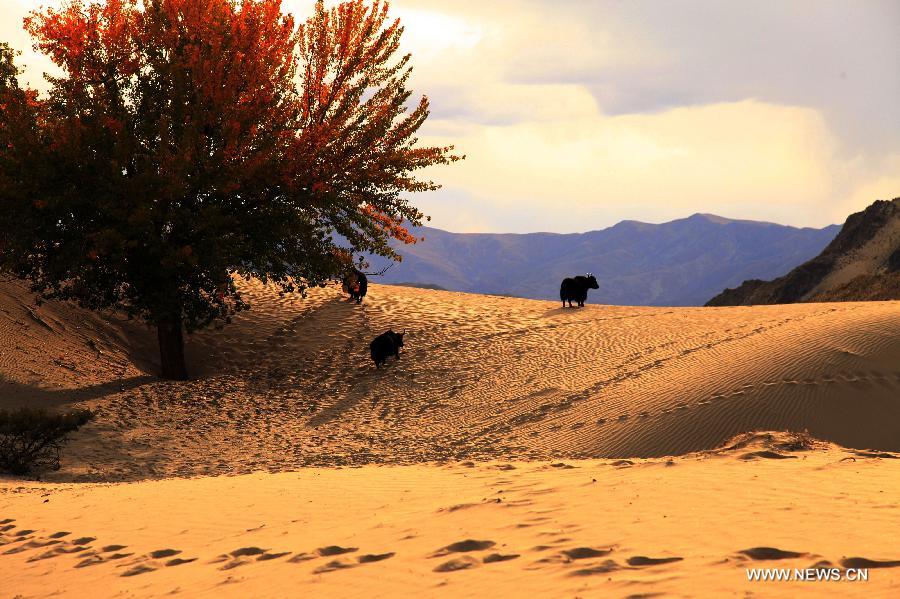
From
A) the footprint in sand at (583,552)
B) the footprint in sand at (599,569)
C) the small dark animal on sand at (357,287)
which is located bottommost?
the footprint in sand at (583,552)

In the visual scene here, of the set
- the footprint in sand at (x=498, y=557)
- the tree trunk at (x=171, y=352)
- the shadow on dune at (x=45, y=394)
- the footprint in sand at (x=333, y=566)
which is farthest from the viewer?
the tree trunk at (x=171, y=352)

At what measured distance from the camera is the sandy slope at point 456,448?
7.23m

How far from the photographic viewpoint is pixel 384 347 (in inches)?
884

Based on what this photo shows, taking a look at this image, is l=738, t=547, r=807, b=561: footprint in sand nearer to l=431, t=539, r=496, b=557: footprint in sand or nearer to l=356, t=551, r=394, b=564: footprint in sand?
l=431, t=539, r=496, b=557: footprint in sand

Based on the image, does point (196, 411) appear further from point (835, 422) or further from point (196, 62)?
point (835, 422)

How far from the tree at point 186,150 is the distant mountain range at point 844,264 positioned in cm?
5242

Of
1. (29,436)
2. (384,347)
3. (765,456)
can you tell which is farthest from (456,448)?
(29,436)

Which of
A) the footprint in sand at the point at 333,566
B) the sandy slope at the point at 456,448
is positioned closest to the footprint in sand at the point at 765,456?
the sandy slope at the point at 456,448

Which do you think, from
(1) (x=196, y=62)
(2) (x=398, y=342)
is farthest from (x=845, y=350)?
(1) (x=196, y=62)

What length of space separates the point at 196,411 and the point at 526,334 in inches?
385

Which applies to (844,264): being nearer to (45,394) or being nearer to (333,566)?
(45,394)

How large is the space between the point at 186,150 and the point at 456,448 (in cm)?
905

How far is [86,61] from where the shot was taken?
19969mm

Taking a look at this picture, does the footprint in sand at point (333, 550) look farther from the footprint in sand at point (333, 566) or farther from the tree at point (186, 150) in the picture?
the tree at point (186, 150)
